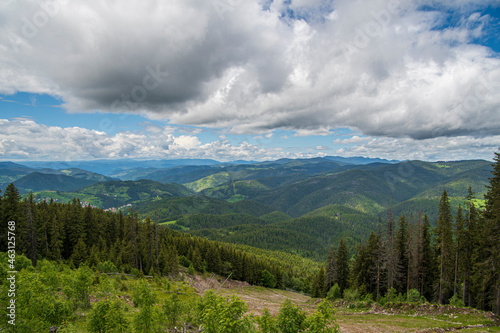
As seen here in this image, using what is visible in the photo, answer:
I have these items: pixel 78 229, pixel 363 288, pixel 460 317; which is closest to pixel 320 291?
pixel 363 288

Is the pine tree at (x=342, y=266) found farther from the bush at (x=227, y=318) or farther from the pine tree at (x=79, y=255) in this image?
the pine tree at (x=79, y=255)

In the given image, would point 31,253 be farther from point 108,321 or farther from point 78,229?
point 108,321

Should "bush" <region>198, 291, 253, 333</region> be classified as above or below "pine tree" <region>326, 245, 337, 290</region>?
above

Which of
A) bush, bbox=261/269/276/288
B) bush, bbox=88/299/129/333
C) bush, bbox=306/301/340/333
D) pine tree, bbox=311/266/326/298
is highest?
bush, bbox=306/301/340/333

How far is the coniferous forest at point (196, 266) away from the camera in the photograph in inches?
696

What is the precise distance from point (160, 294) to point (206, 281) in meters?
43.0

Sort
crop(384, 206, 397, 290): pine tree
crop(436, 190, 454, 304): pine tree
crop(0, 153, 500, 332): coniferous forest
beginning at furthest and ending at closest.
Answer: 1. crop(384, 206, 397, 290): pine tree
2. crop(436, 190, 454, 304): pine tree
3. crop(0, 153, 500, 332): coniferous forest

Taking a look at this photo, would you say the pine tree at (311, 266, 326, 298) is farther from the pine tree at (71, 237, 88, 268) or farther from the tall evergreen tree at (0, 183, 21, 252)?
the tall evergreen tree at (0, 183, 21, 252)

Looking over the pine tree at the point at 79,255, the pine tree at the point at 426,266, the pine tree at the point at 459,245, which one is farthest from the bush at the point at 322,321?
the pine tree at the point at 79,255

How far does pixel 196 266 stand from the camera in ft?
301

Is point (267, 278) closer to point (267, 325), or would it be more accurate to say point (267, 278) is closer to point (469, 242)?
point (469, 242)

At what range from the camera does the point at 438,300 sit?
49469 millimetres

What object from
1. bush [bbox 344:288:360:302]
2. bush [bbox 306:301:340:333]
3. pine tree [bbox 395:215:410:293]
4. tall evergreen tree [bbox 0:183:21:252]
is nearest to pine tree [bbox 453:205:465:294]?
pine tree [bbox 395:215:410:293]

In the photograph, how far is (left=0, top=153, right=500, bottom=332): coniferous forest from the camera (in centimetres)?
1767
